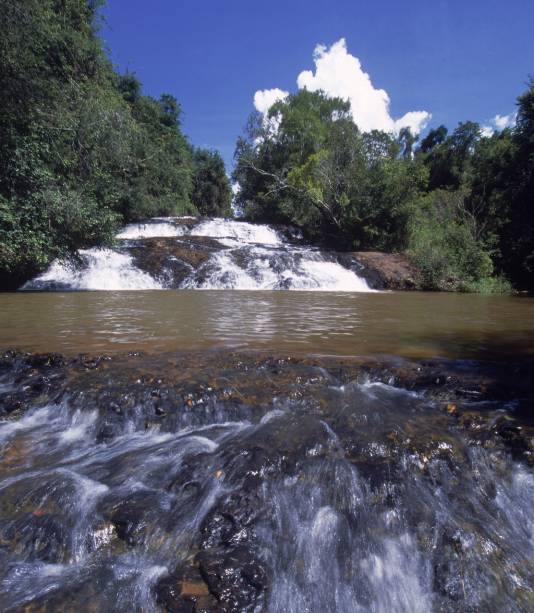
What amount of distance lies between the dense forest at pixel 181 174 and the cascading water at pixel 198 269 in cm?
177

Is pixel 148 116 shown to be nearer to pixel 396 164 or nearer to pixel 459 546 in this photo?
pixel 396 164

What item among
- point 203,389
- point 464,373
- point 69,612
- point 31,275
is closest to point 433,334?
point 464,373

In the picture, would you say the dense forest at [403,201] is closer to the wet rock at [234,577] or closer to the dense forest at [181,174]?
the dense forest at [181,174]

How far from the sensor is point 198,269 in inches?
609

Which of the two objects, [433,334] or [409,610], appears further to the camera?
[433,334]

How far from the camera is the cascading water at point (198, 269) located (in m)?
14.6

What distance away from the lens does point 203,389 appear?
346 centimetres

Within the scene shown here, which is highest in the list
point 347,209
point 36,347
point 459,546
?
point 347,209

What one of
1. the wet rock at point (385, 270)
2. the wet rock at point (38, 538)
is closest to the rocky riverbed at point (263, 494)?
the wet rock at point (38, 538)

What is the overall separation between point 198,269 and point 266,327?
966 centimetres

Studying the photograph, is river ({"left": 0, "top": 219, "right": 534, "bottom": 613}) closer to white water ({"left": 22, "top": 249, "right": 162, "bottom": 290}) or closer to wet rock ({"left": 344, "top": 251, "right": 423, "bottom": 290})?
white water ({"left": 22, "top": 249, "right": 162, "bottom": 290})

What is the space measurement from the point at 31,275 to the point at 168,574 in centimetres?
1495

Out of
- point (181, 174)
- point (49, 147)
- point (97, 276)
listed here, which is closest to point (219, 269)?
point (97, 276)

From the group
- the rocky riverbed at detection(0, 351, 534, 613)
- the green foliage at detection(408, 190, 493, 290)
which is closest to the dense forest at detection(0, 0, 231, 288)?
the rocky riverbed at detection(0, 351, 534, 613)
